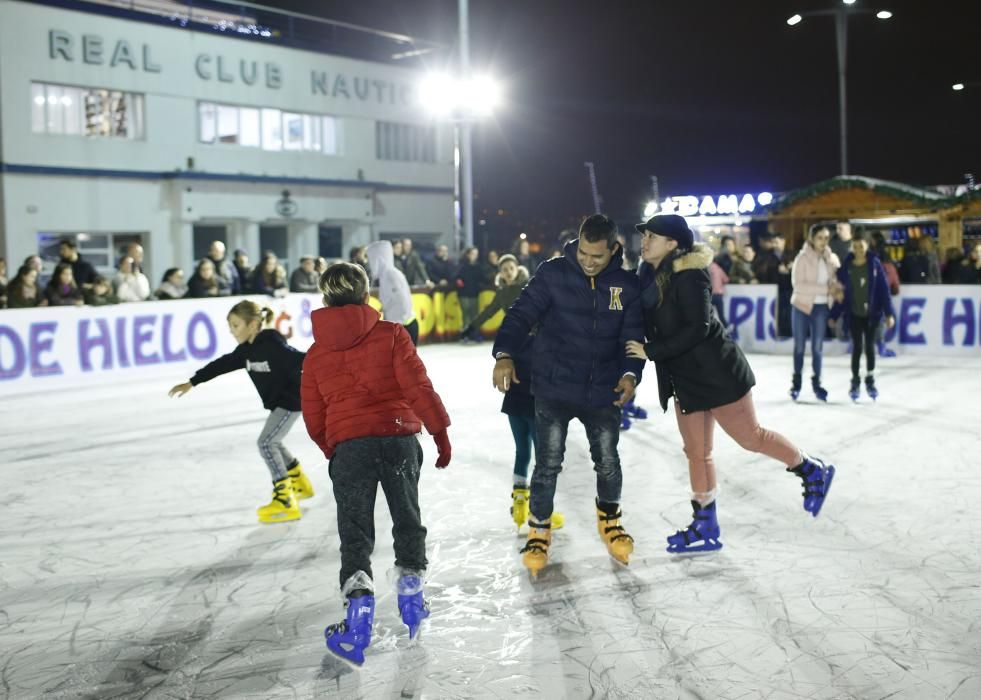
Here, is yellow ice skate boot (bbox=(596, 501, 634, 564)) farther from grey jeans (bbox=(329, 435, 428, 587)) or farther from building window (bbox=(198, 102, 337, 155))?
building window (bbox=(198, 102, 337, 155))

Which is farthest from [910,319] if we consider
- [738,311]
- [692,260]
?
[692,260]

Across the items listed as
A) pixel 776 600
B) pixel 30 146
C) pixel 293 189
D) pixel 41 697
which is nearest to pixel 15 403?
pixel 41 697

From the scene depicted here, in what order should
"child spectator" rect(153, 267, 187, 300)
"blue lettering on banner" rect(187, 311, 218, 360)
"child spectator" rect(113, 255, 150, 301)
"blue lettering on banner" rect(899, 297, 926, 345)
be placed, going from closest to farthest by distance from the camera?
"child spectator" rect(113, 255, 150, 301) < "blue lettering on banner" rect(187, 311, 218, 360) < "child spectator" rect(153, 267, 187, 300) < "blue lettering on banner" rect(899, 297, 926, 345)

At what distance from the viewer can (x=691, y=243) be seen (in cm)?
496

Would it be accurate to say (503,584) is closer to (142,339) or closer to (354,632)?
(354,632)

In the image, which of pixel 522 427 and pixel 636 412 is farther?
pixel 636 412

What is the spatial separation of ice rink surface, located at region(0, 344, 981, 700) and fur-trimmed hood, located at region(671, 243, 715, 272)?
1.37 m

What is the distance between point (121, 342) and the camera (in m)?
12.4

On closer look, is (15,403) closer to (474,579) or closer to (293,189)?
(474,579)

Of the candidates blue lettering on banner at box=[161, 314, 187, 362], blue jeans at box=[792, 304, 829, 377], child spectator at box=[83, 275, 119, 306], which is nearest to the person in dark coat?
blue jeans at box=[792, 304, 829, 377]

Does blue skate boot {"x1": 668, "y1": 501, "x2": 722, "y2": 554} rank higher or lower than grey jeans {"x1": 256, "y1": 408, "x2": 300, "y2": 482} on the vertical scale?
lower

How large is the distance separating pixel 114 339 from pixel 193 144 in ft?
65.7

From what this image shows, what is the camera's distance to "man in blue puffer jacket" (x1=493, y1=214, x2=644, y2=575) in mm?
4719

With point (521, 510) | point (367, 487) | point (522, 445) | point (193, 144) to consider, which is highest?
point (193, 144)
